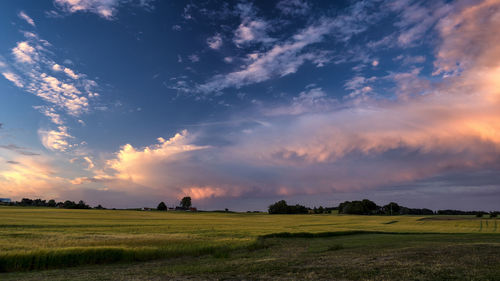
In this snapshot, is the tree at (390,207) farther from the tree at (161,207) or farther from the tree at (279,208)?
the tree at (161,207)

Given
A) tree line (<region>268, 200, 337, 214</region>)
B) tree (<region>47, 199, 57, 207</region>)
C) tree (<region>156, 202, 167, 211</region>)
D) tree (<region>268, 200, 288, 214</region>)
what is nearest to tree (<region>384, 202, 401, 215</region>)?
tree line (<region>268, 200, 337, 214</region>)

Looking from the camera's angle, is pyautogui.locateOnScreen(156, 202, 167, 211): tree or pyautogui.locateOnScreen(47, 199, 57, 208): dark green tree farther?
pyautogui.locateOnScreen(156, 202, 167, 211): tree

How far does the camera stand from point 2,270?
70.3ft

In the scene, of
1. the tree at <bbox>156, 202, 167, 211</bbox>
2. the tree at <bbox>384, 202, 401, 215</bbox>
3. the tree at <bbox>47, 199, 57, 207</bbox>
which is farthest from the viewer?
the tree at <bbox>384, 202, 401, 215</bbox>

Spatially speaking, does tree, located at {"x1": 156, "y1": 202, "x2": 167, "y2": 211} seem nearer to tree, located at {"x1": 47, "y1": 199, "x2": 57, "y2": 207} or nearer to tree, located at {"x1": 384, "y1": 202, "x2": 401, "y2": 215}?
tree, located at {"x1": 47, "y1": 199, "x2": 57, "y2": 207}

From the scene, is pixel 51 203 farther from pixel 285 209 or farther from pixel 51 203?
pixel 285 209

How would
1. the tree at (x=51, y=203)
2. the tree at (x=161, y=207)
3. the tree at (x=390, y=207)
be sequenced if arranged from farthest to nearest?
the tree at (x=390, y=207) → the tree at (x=161, y=207) → the tree at (x=51, y=203)

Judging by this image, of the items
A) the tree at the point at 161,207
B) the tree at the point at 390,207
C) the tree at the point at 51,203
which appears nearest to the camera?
the tree at the point at 51,203

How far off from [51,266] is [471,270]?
85.8ft

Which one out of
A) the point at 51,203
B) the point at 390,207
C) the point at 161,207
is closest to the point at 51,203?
the point at 51,203

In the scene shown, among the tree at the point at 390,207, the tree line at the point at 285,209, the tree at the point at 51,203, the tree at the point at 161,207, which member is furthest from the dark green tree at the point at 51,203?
the tree at the point at 390,207

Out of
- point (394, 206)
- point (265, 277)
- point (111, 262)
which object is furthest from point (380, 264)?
point (394, 206)

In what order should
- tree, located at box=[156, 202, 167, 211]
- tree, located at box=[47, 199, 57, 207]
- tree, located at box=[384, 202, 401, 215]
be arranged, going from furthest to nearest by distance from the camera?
tree, located at box=[384, 202, 401, 215] < tree, located at box=[156, 202, 167, 211] < tree, located at box=[47, 199, 57, 207]

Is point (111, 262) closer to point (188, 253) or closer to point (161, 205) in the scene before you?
point (188, 253)
